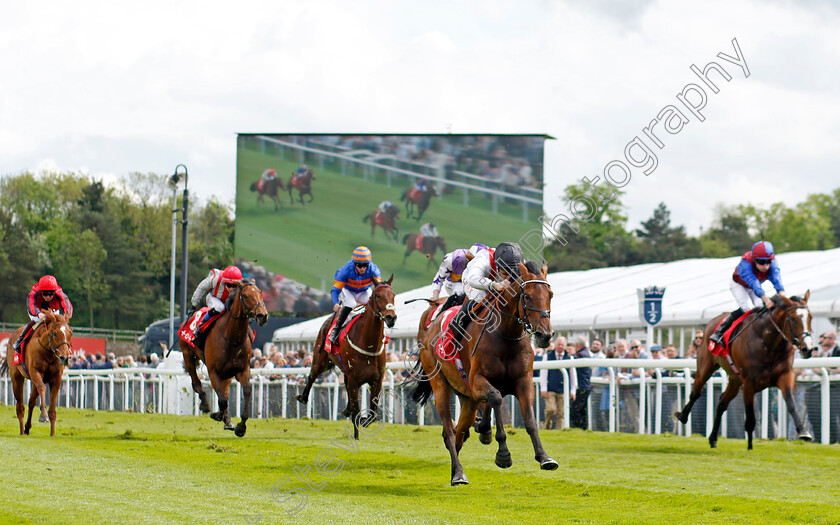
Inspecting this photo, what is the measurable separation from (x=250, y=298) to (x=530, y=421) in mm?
5707

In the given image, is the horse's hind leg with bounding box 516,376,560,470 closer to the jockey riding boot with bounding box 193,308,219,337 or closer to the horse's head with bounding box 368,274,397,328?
the horse's head with bounding box 368,274,397,328

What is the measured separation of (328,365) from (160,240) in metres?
63.1

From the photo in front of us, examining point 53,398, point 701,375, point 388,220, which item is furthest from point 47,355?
point 388,220

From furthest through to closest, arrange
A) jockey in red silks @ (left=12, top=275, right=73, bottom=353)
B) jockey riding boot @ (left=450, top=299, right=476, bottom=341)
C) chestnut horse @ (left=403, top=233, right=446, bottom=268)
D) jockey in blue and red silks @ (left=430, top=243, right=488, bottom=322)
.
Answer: chestnut horse @ (left=403, top=233, right=446, bottom=268), jockey in red silks @ (left=12, top=275, right=73, bottom=353), jockey in blue and red silks @ (left=430, top=243, right=488, bottom=322), jockey riding boot @ (left=450, top=299, right=476, bottom=341)

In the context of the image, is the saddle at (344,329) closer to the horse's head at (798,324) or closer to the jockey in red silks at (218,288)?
the jockey in red silks at (218,288)

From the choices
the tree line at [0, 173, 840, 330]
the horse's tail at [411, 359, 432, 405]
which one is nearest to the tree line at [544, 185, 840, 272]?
the tree line at [0, 173, 840, 330]

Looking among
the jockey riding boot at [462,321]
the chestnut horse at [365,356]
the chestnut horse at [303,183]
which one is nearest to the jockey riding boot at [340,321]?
the chestnut horse at [365,356]

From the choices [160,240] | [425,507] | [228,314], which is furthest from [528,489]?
[160,240]

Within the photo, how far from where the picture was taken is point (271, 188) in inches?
1312

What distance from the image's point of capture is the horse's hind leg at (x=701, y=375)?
13008 millimetres

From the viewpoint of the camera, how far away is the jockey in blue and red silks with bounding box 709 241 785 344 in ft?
40.7

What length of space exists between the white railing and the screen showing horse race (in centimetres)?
3

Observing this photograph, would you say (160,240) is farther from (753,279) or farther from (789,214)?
(753,279)

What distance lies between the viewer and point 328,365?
14.0m
